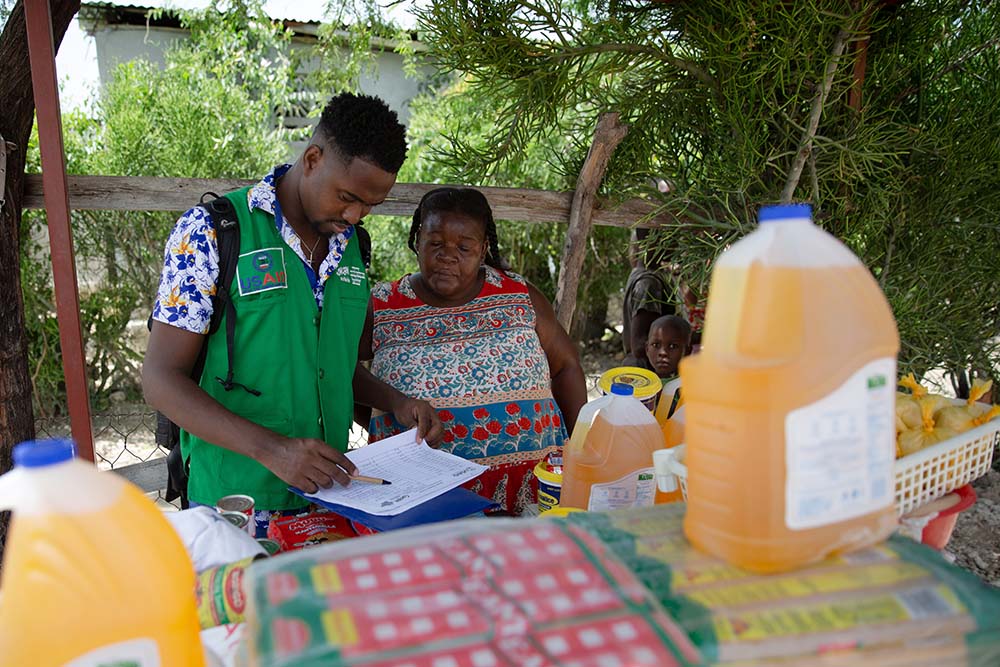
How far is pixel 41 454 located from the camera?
0.92m

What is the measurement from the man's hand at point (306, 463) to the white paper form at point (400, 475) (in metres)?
0.03

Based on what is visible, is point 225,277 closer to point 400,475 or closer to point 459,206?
point 400,475

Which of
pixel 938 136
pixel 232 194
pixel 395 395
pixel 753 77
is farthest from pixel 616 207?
pixel 232 194

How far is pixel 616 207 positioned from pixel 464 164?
32.8 inches

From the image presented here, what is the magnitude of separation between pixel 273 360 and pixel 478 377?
76 cm

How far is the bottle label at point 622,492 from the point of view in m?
1.68

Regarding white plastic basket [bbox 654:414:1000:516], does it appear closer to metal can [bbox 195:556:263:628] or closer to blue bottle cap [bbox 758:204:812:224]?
blue bottle cap [bbox 758:204:812:224]

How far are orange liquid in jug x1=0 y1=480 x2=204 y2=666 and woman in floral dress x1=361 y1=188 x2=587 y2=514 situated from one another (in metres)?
1.54

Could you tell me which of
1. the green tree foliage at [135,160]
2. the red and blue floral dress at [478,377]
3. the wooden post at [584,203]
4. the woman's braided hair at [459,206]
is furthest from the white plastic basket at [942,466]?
the green tree foliage at [135,160]

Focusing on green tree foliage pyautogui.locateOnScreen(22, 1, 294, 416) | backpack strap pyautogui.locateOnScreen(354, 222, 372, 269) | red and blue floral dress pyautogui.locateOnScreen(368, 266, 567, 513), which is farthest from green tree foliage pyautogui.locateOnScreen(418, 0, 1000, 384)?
green tree foliage pyautogui.locateOnScreen(22, 1, 294, 416)

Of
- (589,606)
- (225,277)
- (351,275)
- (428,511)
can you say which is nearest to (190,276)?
(225,277)

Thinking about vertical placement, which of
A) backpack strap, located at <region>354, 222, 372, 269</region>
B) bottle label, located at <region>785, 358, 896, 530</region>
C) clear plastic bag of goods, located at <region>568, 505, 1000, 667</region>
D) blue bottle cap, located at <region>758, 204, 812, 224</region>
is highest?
blue bottle cap, located at <region>758, 204, 812, 224</region>

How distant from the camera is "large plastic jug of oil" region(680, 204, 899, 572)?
3.15 ft

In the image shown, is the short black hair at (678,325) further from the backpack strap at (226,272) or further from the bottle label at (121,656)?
the bottle label at (121,656)
